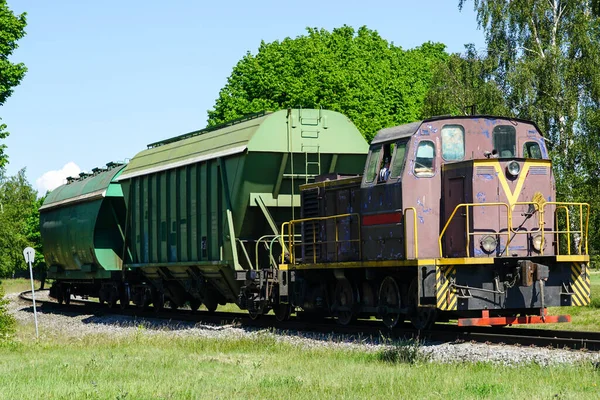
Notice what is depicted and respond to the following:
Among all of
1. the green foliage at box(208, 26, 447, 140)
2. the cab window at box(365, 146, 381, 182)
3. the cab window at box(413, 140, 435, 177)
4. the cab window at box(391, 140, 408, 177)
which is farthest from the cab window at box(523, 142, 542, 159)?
the green foliage at box(208, 26, 447, 140)

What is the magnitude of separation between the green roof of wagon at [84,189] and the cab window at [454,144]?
574 inches

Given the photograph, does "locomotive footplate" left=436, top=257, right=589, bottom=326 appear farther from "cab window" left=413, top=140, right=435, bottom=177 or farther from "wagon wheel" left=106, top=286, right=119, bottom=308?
"wagon wheel" left=106, top=286, right=119, bottom=308

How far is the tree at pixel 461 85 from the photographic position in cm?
3712

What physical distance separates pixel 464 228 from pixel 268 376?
5358 millimetres

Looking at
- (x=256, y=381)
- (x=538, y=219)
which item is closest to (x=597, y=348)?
(x=538, y=219)

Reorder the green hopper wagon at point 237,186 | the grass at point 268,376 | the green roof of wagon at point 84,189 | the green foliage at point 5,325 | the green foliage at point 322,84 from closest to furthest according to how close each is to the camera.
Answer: the grass at point 268,376 < the green foliage at point 5,325 < the green hopper wagon at point 237,186 < the green roof of wagon at point 84,189 < the green foliage at point 322,84

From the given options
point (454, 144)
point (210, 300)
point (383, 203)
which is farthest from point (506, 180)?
point (210, 300)

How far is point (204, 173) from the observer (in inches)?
869

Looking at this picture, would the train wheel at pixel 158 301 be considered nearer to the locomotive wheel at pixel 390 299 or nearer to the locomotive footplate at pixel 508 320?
the locomotive wheel at pixel 390 299

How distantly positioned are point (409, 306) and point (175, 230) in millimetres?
9313

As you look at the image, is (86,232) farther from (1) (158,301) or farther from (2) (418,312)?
(2) (418,312)

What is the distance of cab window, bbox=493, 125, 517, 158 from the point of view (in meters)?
16.4

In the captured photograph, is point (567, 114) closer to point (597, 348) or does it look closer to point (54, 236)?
point (54, 236)

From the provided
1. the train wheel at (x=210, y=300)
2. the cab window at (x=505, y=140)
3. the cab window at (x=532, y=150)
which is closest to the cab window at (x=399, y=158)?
the cab window at (x=505, y=140)
